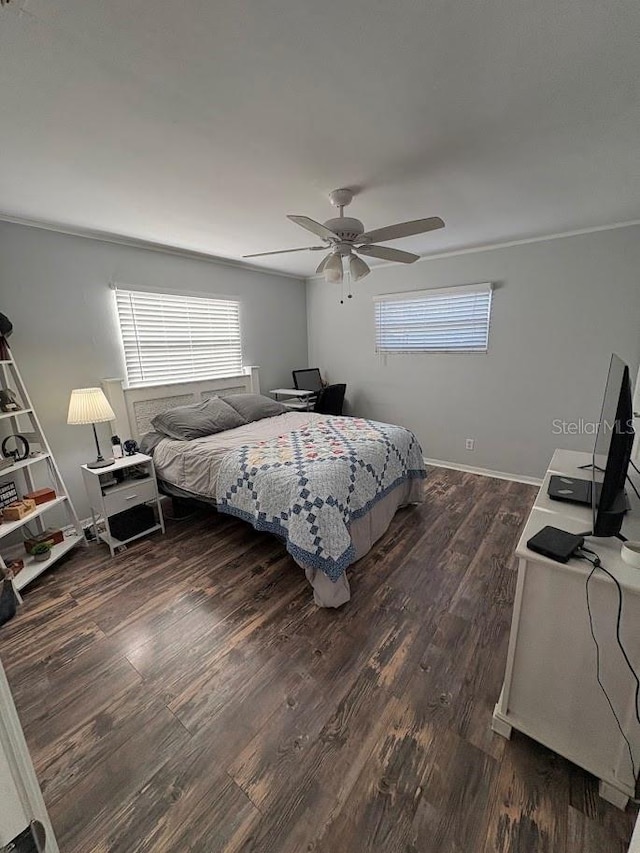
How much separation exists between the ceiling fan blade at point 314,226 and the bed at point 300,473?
139cm

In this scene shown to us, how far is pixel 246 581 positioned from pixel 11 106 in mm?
2527

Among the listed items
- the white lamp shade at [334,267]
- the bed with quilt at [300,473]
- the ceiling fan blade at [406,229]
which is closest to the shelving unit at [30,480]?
the bed with quilt at [300,473]

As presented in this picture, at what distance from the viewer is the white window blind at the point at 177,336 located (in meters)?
3.16

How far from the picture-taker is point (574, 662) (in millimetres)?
1172

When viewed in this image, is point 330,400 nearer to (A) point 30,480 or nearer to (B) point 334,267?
(B) point 334,267

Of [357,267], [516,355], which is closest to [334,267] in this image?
[357,267]

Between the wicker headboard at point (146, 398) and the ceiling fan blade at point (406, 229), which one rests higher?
the ceiling fan blade at point (406, 229)

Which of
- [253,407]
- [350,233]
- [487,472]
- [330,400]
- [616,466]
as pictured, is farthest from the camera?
[330,400]

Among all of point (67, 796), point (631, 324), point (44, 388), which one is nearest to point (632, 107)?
point (631, 324)

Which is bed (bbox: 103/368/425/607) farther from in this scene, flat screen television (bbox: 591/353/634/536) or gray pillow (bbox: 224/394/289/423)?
flat screen television (bbox: 591/353/634/536)

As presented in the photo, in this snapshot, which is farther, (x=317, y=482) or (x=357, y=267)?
(x=357, y=267)

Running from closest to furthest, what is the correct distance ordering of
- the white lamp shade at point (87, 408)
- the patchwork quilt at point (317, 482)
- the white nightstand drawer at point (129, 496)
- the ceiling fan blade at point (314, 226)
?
the ceiling fan blade at point (314, 226) < the patchwork quilt at point (317, 482) < the white lamp shade at point (87, 408) < the white nightstand drawer at point (129, 496)

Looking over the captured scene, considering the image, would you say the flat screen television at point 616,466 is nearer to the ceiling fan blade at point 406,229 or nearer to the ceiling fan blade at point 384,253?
the ceiling fan blade at point 406,229

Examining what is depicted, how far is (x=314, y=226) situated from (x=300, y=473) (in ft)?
4.65
